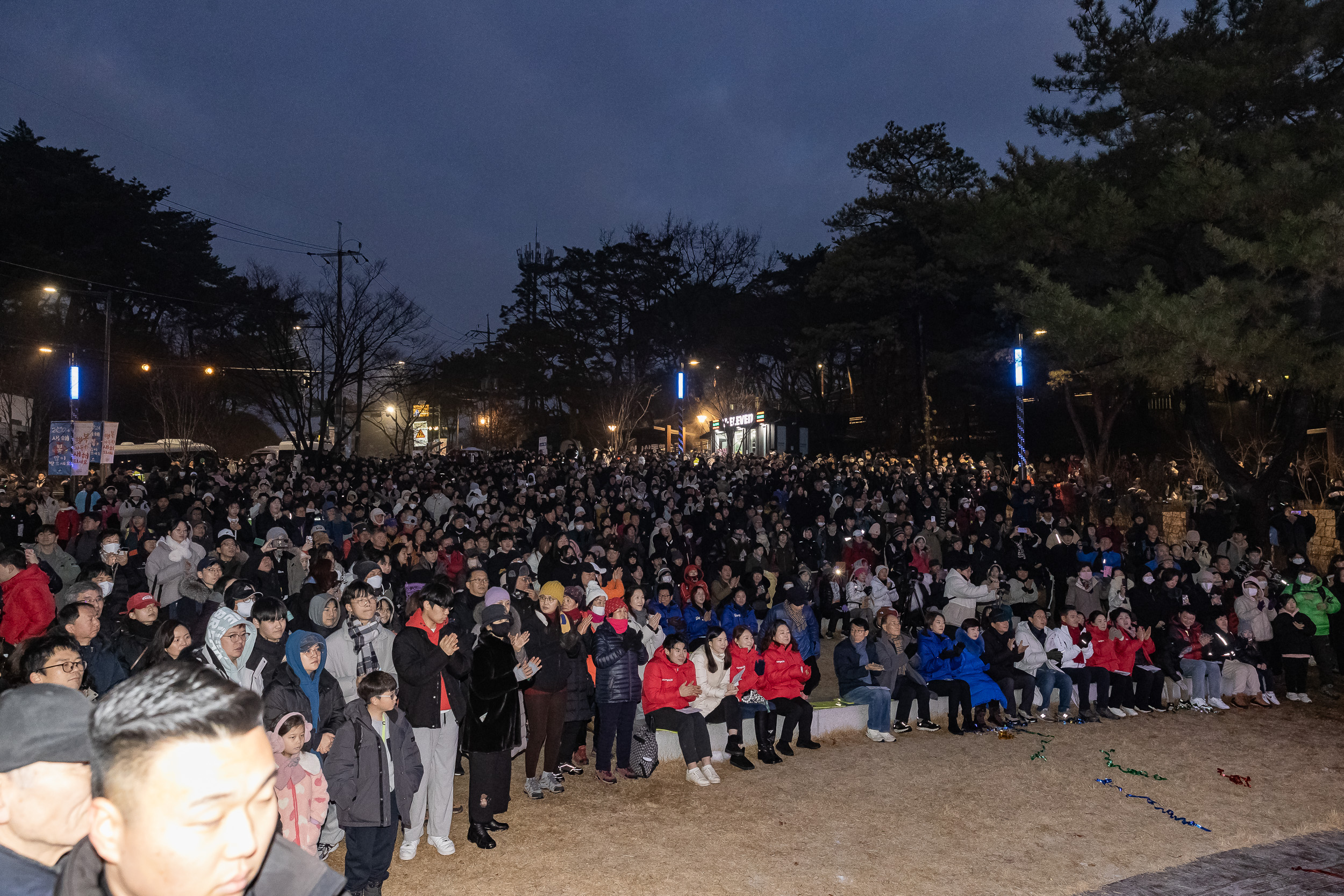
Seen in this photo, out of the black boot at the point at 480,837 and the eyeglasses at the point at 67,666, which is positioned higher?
the eyeglasses at the point at 67,666

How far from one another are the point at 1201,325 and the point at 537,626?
1142 centimetres

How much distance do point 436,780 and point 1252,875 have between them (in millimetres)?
5298

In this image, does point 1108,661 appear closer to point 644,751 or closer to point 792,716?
point 792,716

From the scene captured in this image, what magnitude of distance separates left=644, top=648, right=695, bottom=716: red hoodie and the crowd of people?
1.6 inches

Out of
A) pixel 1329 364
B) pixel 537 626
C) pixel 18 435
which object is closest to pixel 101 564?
pixel 537 626

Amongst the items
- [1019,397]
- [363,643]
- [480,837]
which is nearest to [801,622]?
[480,837]

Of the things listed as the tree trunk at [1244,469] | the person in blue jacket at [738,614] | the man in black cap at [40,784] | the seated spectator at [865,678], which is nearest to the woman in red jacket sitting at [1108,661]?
the seated spectator at [865,678]

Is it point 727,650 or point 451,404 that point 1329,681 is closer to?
point 727,650

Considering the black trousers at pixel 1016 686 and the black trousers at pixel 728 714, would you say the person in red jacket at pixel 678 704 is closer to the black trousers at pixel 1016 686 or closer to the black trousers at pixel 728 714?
the black trousers at pixel 728 714

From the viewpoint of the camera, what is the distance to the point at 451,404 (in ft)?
155

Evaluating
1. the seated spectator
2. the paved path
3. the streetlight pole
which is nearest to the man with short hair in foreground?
the paved path

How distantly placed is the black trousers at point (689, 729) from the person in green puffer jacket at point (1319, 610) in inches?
315

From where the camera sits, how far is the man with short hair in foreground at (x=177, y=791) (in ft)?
3.81

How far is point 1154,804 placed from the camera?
647 cm
